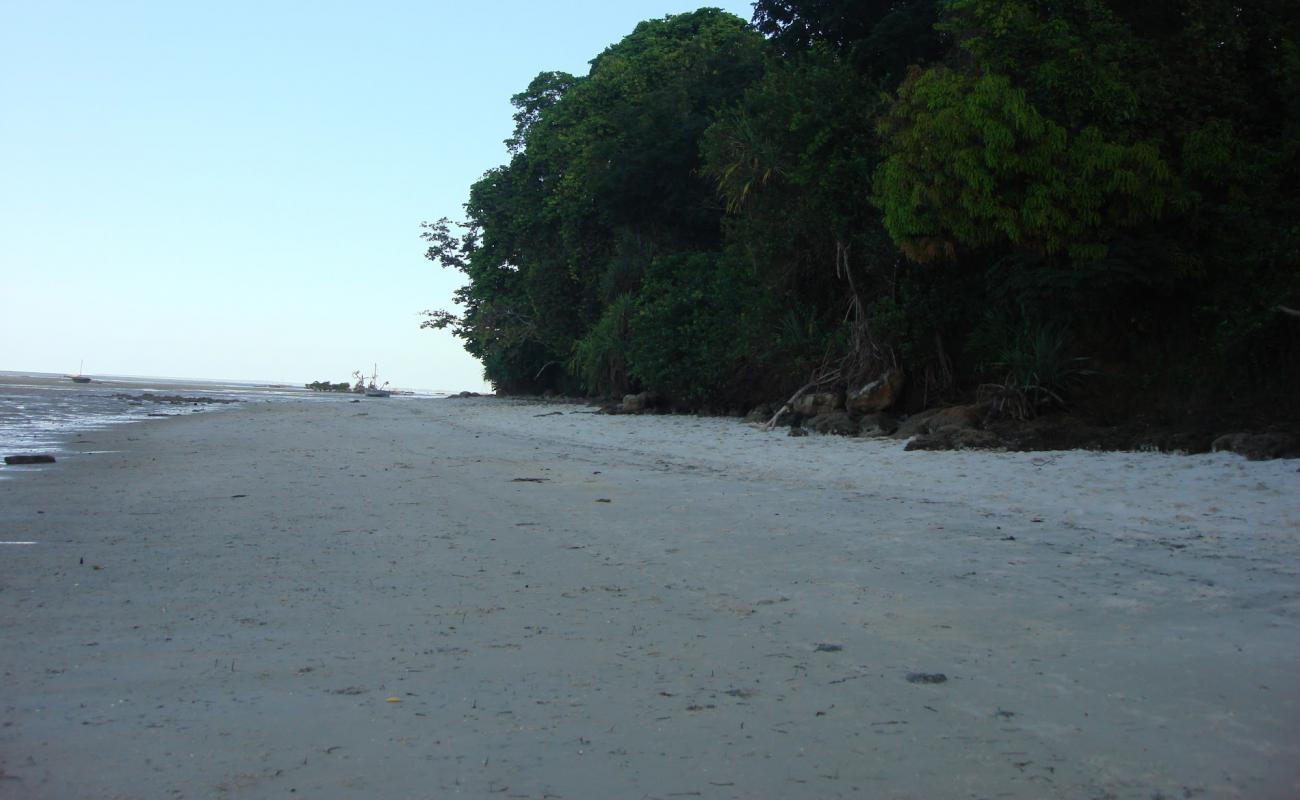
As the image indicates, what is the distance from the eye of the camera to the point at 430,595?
4266mm

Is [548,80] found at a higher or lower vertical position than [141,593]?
higher

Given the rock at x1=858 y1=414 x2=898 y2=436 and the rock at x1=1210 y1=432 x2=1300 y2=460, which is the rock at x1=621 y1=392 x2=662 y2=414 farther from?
the rock at x1=1210 y1=432 x2=1300 y2=460

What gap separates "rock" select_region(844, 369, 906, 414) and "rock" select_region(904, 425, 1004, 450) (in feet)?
12.5

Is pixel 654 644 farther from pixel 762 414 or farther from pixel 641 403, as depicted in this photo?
pixel 641 403

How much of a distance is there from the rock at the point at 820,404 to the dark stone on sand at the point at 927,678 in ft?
41.5

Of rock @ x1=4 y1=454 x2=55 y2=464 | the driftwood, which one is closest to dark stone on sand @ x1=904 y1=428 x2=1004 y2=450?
the driftwood

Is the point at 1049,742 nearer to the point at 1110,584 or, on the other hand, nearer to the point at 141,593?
the point at 1110,584

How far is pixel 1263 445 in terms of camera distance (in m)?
8.80

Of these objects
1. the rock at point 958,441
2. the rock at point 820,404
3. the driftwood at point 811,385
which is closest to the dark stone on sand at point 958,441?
the rock at point 958,441

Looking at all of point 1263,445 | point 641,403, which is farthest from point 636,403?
point 1263,445

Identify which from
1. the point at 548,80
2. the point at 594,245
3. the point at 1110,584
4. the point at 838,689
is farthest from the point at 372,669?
the point at 548,80

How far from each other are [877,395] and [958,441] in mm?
4258

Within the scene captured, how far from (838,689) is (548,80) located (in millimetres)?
42233

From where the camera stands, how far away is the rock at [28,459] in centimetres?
1006
